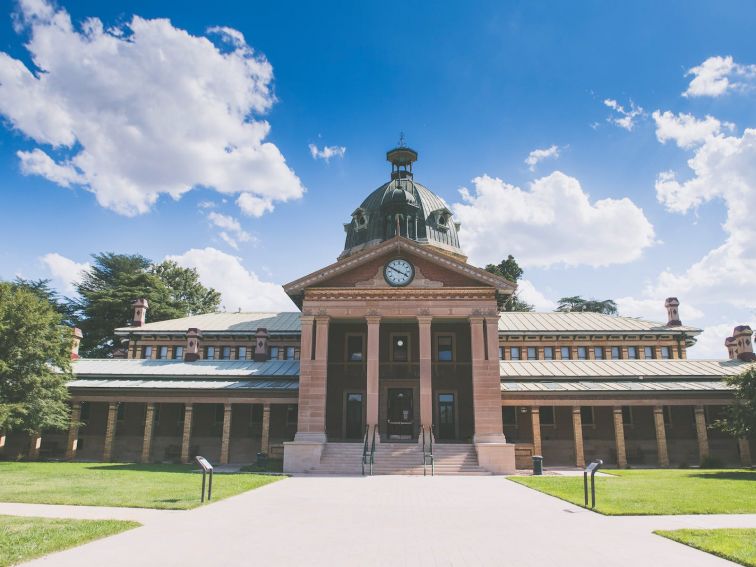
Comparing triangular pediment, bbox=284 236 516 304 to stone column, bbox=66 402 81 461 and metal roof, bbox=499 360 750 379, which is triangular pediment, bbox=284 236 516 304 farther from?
stone column, bbox=66 402 81 461

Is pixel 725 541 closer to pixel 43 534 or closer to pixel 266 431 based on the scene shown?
pixel 43 534

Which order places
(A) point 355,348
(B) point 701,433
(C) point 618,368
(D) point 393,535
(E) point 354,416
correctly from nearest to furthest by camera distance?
(D) point 393,535 → (B) point 701,433 → (E) point 354,416 → (A) point 355,348 → (C) point 618,368

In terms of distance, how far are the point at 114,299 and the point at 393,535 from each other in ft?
191

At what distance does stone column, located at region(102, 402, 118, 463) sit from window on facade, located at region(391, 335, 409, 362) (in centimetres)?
1826

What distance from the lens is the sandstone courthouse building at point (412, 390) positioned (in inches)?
1177

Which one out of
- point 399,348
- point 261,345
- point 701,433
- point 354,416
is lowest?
point 701,433

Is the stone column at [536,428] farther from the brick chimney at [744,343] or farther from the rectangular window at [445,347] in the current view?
the brick chimney at [744,343]

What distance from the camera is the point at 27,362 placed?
29.5m

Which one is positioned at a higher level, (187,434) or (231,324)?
(231,324)

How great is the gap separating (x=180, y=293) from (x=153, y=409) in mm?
41112

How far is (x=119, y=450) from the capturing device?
115 ft

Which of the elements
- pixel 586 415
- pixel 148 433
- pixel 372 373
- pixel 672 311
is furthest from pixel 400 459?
pixel 672 311

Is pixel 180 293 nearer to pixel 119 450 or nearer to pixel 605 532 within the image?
pixel 119 450

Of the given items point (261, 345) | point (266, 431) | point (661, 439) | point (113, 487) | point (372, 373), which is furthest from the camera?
point (261, 345)
